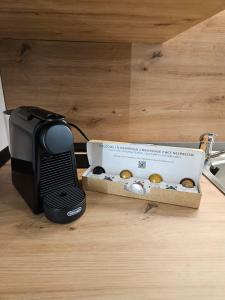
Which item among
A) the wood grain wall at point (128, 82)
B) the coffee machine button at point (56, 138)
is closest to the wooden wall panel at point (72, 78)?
the wood grain wall at point (128, 82)

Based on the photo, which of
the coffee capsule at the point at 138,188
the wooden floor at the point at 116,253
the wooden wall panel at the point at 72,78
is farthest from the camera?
the wooden wall panel at the point at 72,78

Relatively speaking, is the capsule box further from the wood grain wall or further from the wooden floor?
the wood grain wall

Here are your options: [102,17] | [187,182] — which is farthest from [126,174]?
[102,17]

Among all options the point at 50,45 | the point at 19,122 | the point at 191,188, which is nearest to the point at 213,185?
the point at 191,188

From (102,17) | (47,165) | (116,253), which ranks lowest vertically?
(116,253)

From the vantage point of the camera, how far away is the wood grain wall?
0.83 meters

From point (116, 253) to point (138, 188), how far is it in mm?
206

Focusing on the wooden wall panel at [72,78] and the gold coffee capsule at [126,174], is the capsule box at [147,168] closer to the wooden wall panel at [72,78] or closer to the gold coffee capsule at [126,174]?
the gold coffee capsule at [126,174]

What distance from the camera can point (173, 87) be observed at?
2.93 feet

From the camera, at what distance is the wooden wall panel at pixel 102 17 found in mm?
435

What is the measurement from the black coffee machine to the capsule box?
0.32 feet

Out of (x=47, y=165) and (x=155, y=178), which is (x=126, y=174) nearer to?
(x=155, y=178)

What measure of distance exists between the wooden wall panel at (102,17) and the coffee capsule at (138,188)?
0.42 m

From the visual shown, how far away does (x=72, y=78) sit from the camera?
86cm
